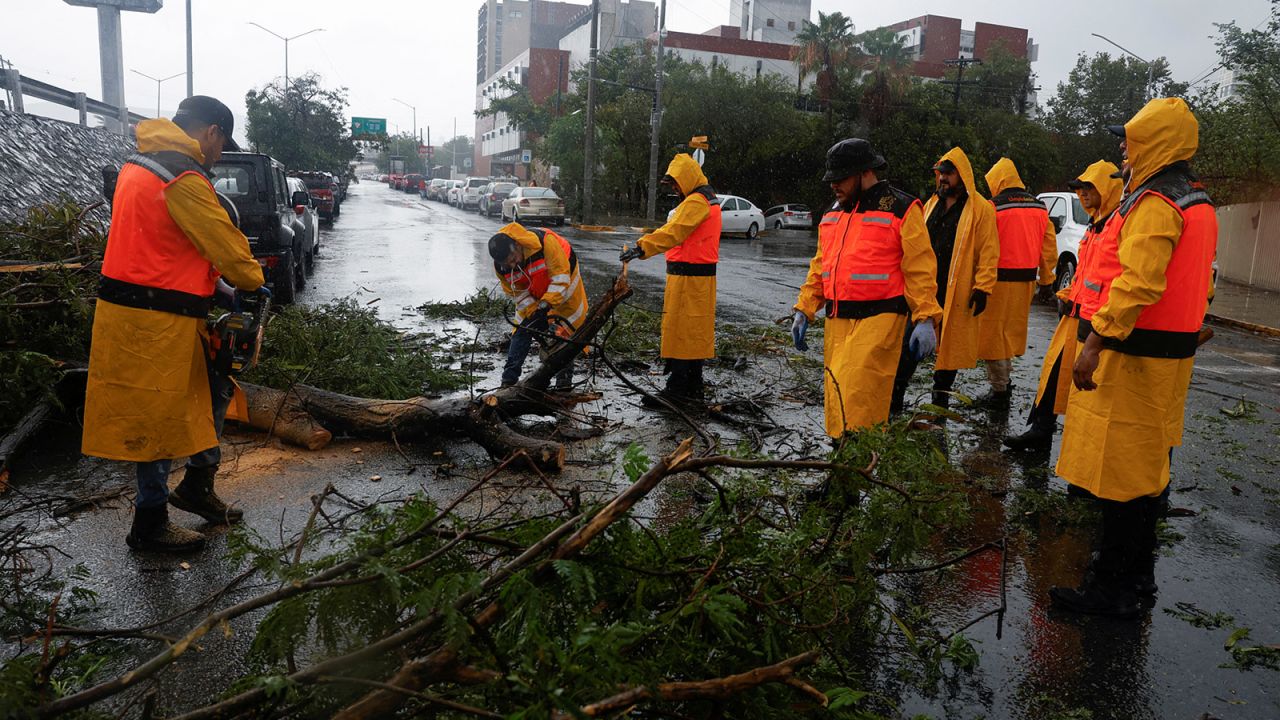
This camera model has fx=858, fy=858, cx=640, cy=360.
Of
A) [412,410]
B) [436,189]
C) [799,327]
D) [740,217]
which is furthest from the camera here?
[436,189]

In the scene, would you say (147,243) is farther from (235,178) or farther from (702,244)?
(235,178)

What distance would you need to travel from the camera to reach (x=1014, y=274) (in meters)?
7.02

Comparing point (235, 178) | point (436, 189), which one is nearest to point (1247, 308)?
point (235, 178)

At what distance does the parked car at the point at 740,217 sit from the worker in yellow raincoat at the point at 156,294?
26.1 metres

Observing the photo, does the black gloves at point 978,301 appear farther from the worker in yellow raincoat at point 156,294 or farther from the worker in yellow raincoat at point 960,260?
the worker in yellow raincoat at point 156,294

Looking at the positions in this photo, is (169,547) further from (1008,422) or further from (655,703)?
(1008,422)

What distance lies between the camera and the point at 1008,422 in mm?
6914

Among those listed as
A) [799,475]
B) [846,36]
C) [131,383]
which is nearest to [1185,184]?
[799,475]

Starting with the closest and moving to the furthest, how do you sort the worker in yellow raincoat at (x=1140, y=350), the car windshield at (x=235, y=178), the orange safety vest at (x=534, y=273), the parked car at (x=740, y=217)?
the worker in yellow raincoat at (x=1140, y=350)
the orange safety vest at (x=534, y=273)
the car windshield at (x=235, y=178)
the parked car at (x=740, y=217)

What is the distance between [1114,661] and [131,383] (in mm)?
4160

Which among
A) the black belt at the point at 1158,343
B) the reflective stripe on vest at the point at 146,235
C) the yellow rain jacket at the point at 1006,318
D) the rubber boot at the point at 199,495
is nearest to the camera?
the black belt at the point at 1158,343

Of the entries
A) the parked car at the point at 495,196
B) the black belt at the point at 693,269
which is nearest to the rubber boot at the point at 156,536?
the black belt at the point at 693,269

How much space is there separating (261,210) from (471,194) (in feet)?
116

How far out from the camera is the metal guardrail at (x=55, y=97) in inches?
582
